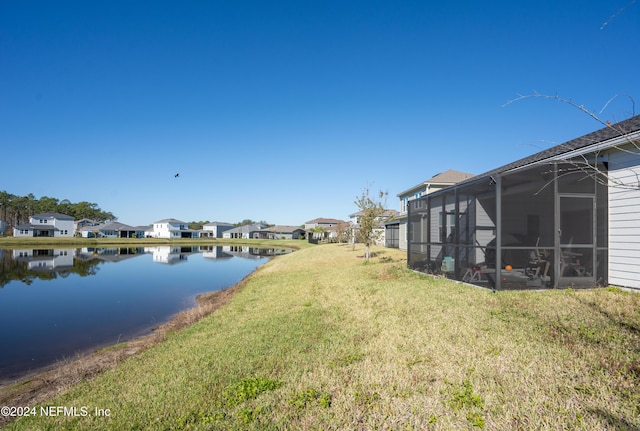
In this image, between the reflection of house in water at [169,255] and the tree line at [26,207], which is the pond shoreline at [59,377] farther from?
the tree line at [26,207]

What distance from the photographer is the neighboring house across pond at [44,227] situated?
7231cm

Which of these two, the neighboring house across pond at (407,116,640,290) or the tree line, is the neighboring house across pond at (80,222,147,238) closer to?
the tree line

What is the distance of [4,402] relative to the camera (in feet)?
21.5

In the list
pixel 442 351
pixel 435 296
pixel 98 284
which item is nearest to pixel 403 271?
pixel 435 296

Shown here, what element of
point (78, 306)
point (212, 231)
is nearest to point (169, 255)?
point (78, 306)

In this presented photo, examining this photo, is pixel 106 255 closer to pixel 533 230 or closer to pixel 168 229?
pixel 168 229

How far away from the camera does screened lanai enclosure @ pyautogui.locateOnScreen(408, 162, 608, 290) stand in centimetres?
880

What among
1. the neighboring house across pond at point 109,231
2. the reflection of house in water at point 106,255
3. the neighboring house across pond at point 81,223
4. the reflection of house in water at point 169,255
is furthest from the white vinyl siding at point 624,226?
the neighboring house across pond at point 81,223

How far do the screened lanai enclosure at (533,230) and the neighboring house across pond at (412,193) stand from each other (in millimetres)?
8523

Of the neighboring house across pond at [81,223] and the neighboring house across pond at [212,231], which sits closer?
the neighboring house across pond at [81,223]

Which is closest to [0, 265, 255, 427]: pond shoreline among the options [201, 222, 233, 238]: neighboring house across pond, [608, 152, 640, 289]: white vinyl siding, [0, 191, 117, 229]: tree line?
[608, 152, 640, 289]: white vinyl siding

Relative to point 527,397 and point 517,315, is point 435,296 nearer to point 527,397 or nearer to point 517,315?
point 517,315

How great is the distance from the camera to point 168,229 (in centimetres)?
9212

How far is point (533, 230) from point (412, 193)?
15.6 metres
